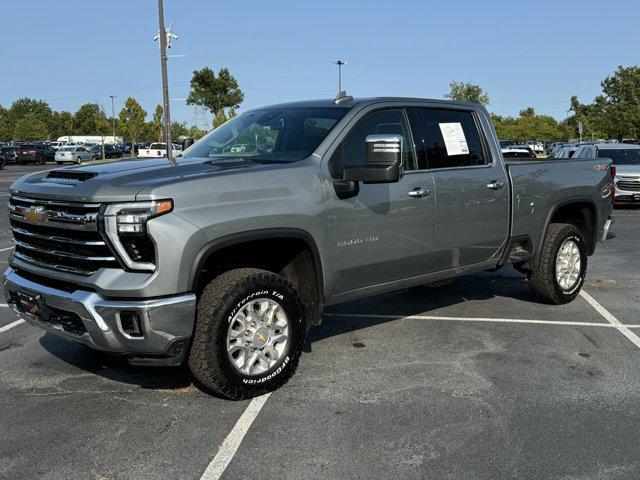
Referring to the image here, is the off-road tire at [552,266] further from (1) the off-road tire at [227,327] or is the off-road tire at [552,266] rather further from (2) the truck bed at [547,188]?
(1) the off-road tire at [227,327]

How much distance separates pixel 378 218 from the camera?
488 centimetres

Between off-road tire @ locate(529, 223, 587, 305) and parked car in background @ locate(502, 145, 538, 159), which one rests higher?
parked car in background @ locate(502, 145, 538, 159)

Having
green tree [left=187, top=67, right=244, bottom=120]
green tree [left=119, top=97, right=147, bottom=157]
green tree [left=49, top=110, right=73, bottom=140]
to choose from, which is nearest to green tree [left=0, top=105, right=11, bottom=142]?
green tree [left=49, top=110, right=73, bottom=140]

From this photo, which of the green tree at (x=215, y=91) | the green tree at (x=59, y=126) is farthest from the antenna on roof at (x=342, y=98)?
the green tree at (x=59, y=126)

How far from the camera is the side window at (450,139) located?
5480 millimetres

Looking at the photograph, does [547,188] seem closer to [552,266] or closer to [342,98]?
[552,266]

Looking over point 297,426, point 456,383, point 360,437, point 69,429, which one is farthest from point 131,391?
point 456,383

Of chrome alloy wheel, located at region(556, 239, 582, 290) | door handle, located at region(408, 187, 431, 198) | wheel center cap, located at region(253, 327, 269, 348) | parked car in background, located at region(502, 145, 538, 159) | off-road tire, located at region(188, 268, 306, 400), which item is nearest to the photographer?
off-road tire, located at region(188, 268, 306, 400)

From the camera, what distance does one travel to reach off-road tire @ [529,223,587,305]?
21.7 ft

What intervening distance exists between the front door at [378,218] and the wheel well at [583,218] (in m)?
2.39

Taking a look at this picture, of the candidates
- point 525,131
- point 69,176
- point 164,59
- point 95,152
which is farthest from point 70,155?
point 525,131

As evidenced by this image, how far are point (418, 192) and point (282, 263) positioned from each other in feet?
3.95

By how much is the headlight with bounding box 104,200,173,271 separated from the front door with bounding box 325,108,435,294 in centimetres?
128

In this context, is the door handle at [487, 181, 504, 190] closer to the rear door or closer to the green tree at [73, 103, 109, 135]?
the rear door
